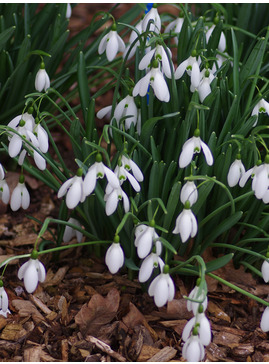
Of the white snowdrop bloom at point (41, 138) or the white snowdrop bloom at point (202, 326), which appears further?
the white snowdrop bloom at point (41, 138)

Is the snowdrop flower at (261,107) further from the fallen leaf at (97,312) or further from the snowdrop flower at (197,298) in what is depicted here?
the fallen leaf at (97,312)

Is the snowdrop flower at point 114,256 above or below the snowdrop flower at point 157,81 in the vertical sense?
below

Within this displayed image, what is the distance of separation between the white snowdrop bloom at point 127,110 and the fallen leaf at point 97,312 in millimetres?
715

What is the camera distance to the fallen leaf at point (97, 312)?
2.32 meters

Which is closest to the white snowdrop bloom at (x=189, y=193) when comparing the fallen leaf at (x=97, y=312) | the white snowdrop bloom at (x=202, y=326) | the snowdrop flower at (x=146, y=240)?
the snowdrop flower at (x=146, y=240)

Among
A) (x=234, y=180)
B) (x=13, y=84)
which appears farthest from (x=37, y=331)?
(x=13, y=84)

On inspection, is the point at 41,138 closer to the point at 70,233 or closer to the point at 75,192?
the point at 75,192

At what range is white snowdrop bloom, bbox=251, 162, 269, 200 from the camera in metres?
2.00

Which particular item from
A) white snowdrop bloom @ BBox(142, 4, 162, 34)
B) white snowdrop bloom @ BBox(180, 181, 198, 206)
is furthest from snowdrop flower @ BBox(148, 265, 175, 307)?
white snowdrop bloom @ BBox(142, 4, 162, 34)

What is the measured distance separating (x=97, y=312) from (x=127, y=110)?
0.83 meters

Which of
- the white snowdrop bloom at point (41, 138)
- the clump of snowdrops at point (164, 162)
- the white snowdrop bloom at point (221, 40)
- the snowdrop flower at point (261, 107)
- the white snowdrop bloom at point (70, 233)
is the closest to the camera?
the clump of snowdrops at point (164, 162)

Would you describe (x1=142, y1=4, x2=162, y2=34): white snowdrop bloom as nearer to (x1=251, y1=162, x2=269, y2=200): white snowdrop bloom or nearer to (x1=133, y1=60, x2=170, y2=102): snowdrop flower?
(x1=133, y1=60, x2=170, y2=102): snowdrop flower

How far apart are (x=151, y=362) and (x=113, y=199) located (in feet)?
2.20

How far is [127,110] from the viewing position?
7.72 ft
